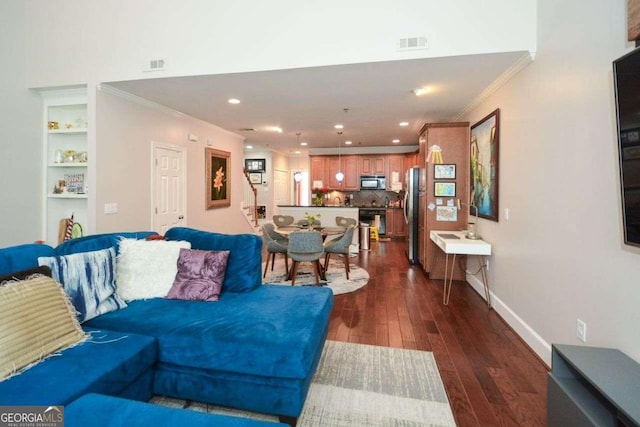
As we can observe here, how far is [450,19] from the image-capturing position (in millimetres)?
2957

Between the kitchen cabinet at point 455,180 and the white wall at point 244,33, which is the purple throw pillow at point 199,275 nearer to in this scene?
the white wall at point 244,33

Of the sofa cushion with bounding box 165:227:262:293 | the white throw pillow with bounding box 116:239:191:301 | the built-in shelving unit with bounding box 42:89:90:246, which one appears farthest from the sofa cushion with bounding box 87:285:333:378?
the built-in shelving unit with bounding box 42:89:90:246

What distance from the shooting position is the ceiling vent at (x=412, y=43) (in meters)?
2.97

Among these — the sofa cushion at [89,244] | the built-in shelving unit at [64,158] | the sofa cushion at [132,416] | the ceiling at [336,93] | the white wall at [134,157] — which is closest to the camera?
the sofa cushion at [132,416]

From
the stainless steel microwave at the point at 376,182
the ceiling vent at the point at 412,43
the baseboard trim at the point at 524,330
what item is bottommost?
the baseboard trim at the point at 524,330

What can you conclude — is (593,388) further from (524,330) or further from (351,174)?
(351,174)

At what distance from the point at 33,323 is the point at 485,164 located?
4.49 m

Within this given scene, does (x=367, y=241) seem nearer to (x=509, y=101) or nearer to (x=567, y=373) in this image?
(x=509, y=101)

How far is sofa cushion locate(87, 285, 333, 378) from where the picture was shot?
5.74 feet

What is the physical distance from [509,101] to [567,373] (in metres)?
2.77

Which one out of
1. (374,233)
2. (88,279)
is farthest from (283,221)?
(88,279)

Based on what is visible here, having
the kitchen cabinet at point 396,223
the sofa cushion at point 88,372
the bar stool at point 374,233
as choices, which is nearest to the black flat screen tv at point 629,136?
the sofa cushion at point 88,372

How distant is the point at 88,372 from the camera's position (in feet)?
4.90
